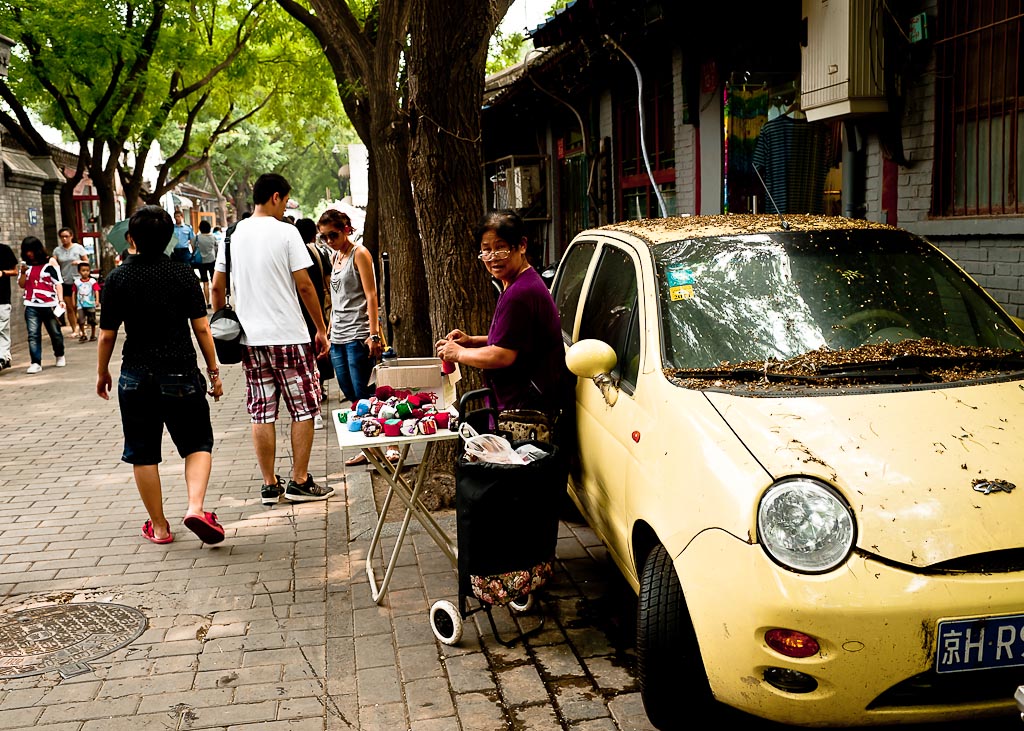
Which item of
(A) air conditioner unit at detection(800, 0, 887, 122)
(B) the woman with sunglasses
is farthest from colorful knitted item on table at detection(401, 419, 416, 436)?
(A) air conditioner unit at detection(800, 0, 887, 122)

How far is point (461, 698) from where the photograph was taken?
150 inches

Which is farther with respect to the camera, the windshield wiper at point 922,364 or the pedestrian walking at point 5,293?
the pedestrian walking at point 5,293

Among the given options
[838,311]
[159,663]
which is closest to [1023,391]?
[838,311]

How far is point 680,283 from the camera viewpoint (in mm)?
4117

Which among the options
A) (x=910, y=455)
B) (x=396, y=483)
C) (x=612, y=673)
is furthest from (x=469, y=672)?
(x=910, y=455)

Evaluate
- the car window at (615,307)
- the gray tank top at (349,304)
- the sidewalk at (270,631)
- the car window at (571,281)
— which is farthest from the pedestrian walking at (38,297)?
the car window at (615,307)

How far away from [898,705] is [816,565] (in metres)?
0.47

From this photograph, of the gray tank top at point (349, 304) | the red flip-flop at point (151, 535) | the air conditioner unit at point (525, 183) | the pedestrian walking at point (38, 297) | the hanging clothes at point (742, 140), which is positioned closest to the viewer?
the red flip-flop at point (151, 535)

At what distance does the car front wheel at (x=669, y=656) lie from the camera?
10.6 feet

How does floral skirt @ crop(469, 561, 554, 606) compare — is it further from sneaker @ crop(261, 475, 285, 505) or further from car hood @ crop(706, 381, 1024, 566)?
sneaker @ crop(261, 475, 285, 505)

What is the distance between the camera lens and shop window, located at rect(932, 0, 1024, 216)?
6.08m

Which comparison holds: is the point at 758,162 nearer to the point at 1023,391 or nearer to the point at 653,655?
the point at 1023,391

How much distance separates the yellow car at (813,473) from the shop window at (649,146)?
7.18 metres

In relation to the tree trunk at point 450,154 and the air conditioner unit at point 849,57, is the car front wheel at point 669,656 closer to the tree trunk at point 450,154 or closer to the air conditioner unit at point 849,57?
the tree trunk at point 450,154
